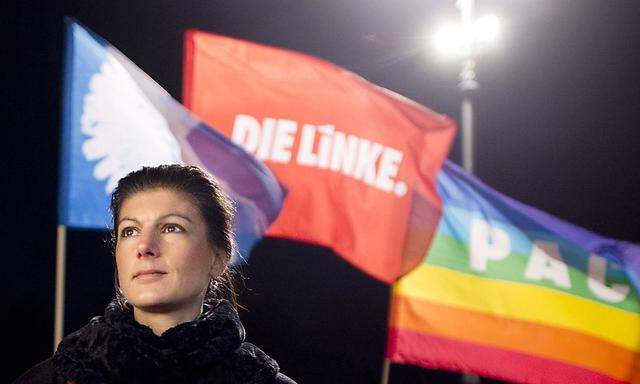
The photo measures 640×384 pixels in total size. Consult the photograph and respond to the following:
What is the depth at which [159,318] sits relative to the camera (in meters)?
2.37

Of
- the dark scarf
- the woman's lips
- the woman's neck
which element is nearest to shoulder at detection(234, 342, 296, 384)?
the dark scarf

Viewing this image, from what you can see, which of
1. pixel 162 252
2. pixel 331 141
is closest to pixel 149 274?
pixel 162 252

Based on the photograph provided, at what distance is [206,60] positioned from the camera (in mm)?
6871

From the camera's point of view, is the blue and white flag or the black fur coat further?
the blue and white flag

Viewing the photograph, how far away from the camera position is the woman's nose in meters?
2.36

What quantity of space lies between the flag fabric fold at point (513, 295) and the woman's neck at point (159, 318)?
14.9 feet

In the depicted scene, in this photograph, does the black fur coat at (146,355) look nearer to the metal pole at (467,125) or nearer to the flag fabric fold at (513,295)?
the flag fabric fold at (513,295)

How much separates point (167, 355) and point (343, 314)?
35.9m

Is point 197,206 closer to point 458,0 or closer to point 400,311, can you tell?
point 400,311

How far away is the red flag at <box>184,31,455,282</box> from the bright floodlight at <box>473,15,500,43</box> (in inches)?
135

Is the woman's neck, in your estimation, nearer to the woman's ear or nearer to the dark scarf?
the dark scarf

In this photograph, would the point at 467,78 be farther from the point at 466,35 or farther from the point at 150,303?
the point at 150,303

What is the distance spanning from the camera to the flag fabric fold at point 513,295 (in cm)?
665

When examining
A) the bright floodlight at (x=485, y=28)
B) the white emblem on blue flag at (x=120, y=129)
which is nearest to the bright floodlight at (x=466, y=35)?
the bright floodlight at (x=485, y=28)
